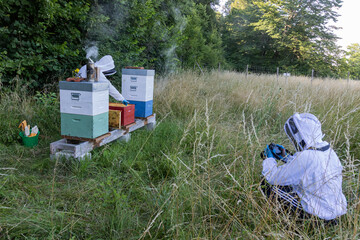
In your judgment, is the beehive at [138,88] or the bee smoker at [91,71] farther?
the beehive at [138,88]

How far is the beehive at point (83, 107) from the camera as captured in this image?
2789 mm

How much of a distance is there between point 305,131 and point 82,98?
2.19 meters

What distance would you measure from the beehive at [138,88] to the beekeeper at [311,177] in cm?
239

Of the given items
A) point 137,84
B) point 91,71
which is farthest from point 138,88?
point 91,71

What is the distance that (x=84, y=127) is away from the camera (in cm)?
288

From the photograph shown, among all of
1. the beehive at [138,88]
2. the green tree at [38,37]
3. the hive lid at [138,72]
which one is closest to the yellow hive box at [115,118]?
the beehive at [138,88]

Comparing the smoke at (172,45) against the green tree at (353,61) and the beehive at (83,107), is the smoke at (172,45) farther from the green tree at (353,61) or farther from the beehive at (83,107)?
the green tree at (353,61)

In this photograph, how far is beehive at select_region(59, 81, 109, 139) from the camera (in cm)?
279

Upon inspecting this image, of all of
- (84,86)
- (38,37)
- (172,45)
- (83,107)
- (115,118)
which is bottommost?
(115,118)

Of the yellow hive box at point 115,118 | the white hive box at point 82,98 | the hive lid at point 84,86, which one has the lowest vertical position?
the yellow hive box at point 115,118

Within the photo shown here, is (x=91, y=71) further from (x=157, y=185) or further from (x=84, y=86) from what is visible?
(x=157, y=185)

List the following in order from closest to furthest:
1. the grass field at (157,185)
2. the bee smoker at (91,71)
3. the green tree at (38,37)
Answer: the grass field at (157,185), the bee smoker at (91,71), the green tree at (38,37)

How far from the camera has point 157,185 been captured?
262 centimetres

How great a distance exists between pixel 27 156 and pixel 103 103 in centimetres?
119
